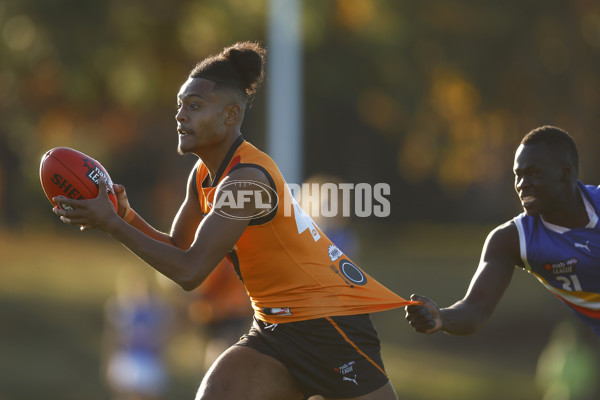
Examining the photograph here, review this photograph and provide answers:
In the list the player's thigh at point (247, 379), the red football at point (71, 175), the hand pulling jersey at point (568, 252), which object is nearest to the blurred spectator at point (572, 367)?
the hand pulling jersey at point (568, 252)

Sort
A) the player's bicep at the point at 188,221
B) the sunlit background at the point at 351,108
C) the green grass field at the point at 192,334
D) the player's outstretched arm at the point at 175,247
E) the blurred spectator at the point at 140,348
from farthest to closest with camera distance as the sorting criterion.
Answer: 1. the sunlit background at the point at 351,108
2. the green grass field at the point at 192,334
3. the blurred spectator at the point at 140,348
4. the player's bicep at the point at 188,221
5. the player's outstretched arm at the point at 175,247

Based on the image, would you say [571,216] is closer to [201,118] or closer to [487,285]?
[487,285]

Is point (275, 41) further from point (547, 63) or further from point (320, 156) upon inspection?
point (320, 156)

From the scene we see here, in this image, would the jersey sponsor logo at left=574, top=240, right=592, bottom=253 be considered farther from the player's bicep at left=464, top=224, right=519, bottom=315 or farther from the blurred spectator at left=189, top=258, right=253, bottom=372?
the blurred spectator at left=189, top=258, right=253, bottom=372

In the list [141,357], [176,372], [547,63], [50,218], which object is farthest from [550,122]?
[50,218]

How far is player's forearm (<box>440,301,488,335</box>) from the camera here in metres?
4.82

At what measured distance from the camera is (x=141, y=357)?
1034 cm

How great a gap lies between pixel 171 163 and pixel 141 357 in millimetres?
18630

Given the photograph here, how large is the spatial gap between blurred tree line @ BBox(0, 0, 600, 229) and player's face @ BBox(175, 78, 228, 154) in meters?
10.1

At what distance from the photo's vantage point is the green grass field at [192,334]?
1271cm

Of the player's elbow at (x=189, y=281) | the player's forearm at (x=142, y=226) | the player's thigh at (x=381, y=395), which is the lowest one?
the player's thigh at (x=381, y=395)

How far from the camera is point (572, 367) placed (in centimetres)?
1117

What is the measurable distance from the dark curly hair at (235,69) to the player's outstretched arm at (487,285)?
159cm

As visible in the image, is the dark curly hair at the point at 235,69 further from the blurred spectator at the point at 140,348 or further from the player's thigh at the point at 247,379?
the blurred spectator at the point at 140,348
